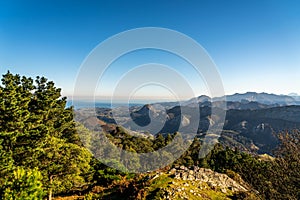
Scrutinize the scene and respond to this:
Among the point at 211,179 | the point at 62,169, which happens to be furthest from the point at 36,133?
the point at 211,179

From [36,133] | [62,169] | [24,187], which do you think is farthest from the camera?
[62,169]

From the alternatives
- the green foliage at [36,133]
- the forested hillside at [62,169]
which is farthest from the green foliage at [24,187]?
the green foliage at [36,133]

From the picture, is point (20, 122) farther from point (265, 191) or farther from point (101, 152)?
point (101, 152)

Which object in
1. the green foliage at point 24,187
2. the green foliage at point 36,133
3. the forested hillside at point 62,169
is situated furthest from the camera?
the green foliage at point 36,133

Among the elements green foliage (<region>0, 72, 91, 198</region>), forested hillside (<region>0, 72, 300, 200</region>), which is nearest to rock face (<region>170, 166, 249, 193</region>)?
forested hillside (<region>0, 72, 300, 200</region>)

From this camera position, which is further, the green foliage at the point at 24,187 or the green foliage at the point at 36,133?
the green foliage at the point at 36,133

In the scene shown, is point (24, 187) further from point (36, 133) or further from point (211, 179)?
point (211, 179)

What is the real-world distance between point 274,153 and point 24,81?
27.8 metres

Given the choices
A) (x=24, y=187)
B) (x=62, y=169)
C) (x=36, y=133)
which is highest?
(x=36, y=133)

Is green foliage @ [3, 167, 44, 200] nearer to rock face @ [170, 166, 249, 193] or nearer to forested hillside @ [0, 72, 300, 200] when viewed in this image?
forested hillside @ [0, 72, 300, 200]

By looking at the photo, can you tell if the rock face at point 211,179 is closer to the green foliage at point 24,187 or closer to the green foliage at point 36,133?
the green foliage at point 24,187

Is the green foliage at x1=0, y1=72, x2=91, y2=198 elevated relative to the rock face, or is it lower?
elevated

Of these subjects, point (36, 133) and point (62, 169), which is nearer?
point (36, 133)

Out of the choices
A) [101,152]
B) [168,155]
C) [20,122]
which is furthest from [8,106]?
[168,155]
